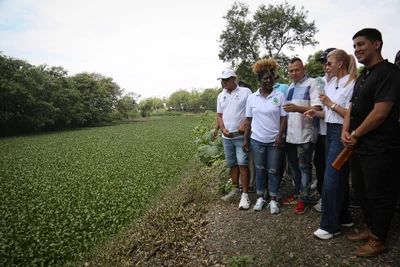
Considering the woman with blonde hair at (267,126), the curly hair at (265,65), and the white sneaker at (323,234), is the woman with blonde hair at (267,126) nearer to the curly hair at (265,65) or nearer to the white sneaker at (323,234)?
the curly hair at (265,65)

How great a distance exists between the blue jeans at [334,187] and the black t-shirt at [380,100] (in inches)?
11.8

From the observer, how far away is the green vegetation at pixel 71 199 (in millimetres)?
4145

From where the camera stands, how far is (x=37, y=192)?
266 inches

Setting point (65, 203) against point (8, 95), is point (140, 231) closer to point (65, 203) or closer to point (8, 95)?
point (65, 203)

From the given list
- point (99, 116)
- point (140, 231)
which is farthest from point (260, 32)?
point (140, 231)

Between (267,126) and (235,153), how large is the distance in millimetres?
853

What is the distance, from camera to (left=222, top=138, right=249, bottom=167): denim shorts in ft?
11.9

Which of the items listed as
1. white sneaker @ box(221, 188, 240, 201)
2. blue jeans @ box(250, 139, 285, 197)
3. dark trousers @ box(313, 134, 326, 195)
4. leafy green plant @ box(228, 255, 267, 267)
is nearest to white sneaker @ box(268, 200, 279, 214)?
blue jeans @ box(250, 139, 285, 197)

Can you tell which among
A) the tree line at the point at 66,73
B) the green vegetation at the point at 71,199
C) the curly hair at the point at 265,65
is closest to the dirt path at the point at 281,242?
the curly hair at the point at 265,65

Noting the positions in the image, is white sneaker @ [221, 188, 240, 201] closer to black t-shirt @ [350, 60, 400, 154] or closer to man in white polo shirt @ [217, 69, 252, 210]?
man in white polo shirt @ [217, 69, 252, 210]

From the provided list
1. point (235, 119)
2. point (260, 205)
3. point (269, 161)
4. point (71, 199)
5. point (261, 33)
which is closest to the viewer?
point (269, 161)

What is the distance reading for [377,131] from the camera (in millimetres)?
2141

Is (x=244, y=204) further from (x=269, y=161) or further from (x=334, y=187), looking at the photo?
(x=334, y=187)

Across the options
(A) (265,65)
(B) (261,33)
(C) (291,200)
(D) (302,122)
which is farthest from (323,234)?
(B) (261,33)
